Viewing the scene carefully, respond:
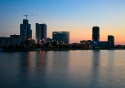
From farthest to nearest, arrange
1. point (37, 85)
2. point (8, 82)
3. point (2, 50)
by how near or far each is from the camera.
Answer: point (2, 50) → point (8, 82) → point (37, 85)

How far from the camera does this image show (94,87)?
19.3 metres

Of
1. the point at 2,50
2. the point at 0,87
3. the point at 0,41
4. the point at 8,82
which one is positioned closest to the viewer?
the point at 0,87

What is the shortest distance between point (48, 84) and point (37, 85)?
3.85ft

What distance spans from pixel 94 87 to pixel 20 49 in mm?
140972

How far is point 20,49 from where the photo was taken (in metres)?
156

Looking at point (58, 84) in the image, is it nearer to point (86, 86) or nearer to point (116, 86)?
point (86, 86)

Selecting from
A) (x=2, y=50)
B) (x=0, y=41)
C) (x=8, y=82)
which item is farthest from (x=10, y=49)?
(x=8, y=82)

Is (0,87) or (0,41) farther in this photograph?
(0,41)

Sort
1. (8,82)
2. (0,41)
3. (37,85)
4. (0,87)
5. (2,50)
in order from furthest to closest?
(0,41) < (2,50) < (8,82) < (37,85) < (0,87)

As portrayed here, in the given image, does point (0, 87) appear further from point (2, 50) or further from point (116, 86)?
point (2, 50)

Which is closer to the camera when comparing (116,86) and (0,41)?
(116,86)

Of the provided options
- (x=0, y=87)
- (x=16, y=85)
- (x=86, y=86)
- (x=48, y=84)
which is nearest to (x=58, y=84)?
(x=48, y=84)

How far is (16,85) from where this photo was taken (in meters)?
19.8

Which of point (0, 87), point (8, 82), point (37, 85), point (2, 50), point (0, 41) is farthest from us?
point (0, 41)
